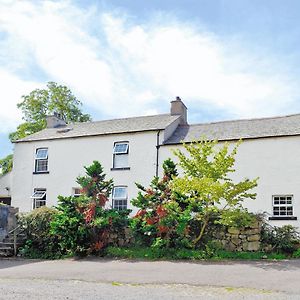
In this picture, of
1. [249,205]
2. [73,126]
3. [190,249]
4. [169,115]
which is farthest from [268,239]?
[73,126]

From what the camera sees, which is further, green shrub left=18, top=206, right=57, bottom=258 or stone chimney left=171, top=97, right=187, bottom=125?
stone chimney left=171, top=97, right=187, bottom=125

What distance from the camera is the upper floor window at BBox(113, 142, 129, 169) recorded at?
1067 inches

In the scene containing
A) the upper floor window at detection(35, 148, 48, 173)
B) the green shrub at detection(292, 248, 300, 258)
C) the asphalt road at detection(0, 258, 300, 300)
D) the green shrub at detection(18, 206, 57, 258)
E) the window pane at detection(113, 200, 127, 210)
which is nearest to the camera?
the asphalt road at detection(0, 258, 300, 300)

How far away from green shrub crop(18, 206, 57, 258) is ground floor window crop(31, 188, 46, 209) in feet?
24.6

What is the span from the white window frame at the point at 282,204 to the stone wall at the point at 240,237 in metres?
4.57

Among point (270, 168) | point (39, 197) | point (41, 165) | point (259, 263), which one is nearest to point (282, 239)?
point (259, 263)

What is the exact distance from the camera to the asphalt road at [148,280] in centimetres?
1060

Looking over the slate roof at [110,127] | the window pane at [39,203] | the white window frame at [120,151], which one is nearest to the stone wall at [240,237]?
the slate roof at [110,127]

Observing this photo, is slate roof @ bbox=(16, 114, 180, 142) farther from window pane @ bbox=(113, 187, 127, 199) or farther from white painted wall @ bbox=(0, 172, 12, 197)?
white painted wall @ bbox=(0, 172, 12, 197)

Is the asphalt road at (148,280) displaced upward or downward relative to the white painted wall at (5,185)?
downward

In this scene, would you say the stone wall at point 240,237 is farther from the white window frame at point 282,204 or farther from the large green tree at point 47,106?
the large green tree at point 47,106

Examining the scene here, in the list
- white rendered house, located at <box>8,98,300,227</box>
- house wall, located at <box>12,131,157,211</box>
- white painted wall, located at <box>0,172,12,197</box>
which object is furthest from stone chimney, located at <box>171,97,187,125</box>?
white painted wall, located at <box>0,172,12,197</box>

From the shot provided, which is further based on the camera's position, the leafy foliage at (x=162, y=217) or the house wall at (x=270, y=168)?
the house wall at (x=270, y=168)

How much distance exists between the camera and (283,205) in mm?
22359
